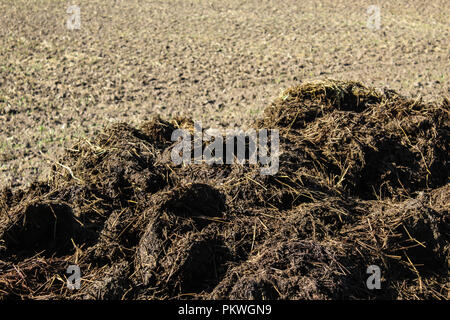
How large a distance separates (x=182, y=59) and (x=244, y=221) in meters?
6.80

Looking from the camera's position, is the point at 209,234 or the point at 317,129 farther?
the point at 317,129

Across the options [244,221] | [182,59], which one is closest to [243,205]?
[244,221]

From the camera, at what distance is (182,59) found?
381 inches

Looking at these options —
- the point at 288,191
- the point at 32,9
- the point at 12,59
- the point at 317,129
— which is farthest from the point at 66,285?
the point at 32,9

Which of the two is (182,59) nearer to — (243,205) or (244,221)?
(243,205)

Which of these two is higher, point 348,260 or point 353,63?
point 353,63

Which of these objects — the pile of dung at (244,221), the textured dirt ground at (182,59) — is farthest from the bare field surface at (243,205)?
the textured dirt ground at (182,59)

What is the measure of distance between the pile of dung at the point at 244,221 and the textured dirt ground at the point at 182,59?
2.60 meters

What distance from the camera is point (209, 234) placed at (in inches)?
130

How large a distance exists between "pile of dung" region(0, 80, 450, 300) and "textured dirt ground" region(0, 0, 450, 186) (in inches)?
102

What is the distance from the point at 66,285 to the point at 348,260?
182 cm

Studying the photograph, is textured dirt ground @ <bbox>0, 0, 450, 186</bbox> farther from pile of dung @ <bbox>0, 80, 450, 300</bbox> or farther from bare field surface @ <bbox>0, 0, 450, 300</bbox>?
pile of dung @ <bbox>0, 80, 450, 300</bbox>

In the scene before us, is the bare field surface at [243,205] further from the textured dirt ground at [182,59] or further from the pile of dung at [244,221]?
the textured dirt ground at [182,59]

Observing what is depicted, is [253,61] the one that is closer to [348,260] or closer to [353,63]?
[353,63]
